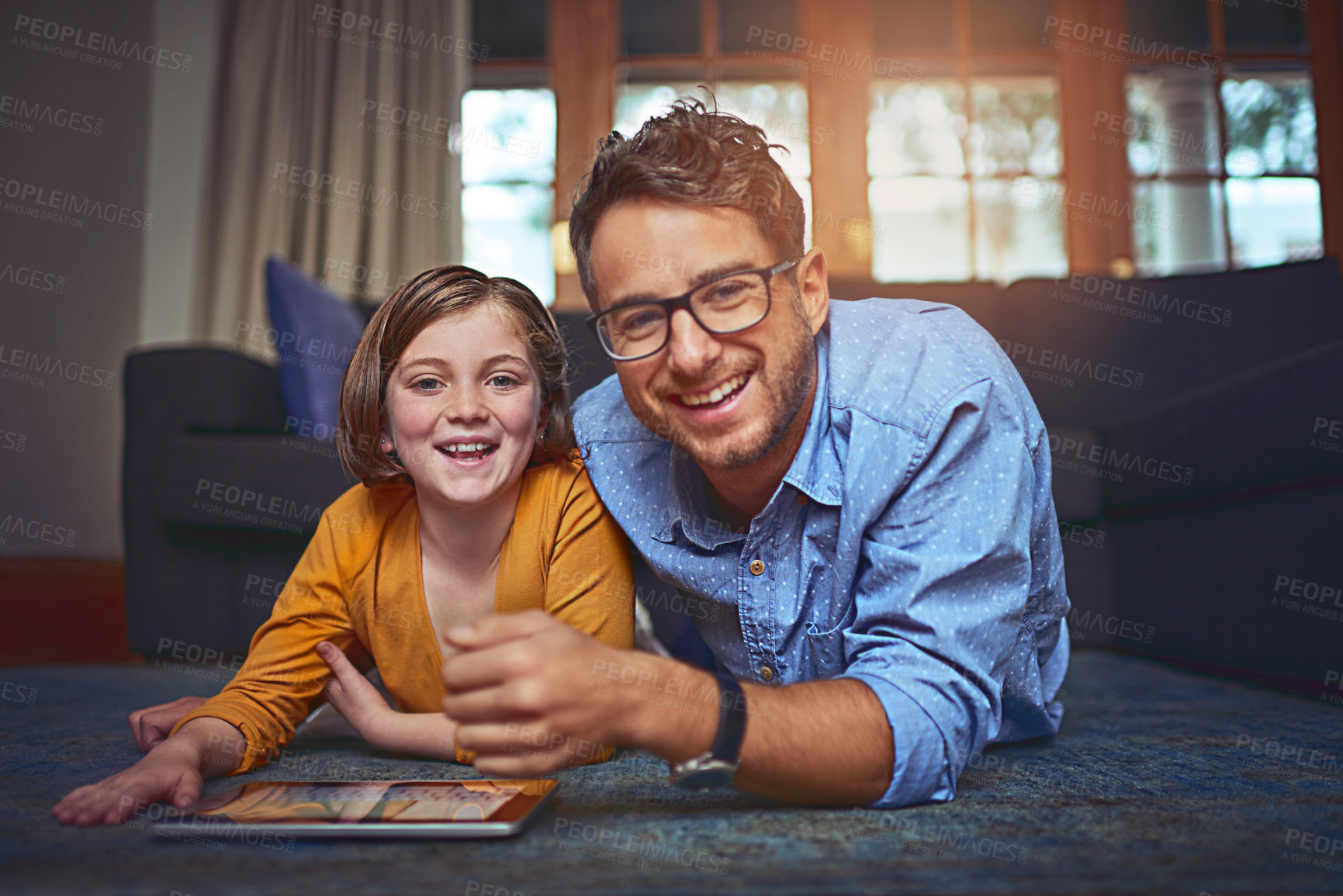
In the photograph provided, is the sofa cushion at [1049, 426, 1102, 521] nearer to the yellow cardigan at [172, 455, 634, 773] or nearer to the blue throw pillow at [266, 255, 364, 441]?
the yellow cardigan at [172, 455, 634, 773]

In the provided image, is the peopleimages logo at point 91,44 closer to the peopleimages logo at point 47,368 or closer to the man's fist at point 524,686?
the peopleimages logo at point 47,368

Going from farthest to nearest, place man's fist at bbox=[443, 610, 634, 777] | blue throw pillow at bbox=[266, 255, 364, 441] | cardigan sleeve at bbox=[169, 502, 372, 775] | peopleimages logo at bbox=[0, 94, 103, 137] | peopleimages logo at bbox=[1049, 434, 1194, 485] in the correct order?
1. peopleimages logo at bbox=[0, 94, 103, 137]
2. blue throw pillow at bbox=[266, 255, 364, 441]
3. peopleimages logo at bbox=[1049, 434, 1194, 485]
4. cardigan sleeve at bbox=[169, 502, 372, 775]
5. man's fist at bbox=[443, 610, 634, 777]

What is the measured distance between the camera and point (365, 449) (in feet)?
3.56

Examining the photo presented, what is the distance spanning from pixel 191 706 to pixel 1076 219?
3533 mm

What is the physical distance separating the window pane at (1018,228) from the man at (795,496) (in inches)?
110

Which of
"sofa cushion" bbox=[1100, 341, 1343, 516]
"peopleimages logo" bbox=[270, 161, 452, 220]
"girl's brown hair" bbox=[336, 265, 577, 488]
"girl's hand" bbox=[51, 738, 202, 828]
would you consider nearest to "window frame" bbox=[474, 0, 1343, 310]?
"peopleimages logo" bbox=[270, 161, 452, 220]

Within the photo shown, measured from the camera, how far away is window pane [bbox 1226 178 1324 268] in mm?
3512

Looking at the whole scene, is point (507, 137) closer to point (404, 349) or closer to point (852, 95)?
point (852, 95)

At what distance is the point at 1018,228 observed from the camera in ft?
11.8

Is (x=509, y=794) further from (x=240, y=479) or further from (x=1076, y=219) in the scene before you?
(x=1076, y=219)

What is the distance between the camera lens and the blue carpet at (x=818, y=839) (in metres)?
0.61

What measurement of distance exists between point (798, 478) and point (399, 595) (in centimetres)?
51

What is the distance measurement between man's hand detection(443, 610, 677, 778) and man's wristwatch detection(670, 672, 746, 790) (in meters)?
0.07

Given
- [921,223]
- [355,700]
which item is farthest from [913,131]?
[355,700]
